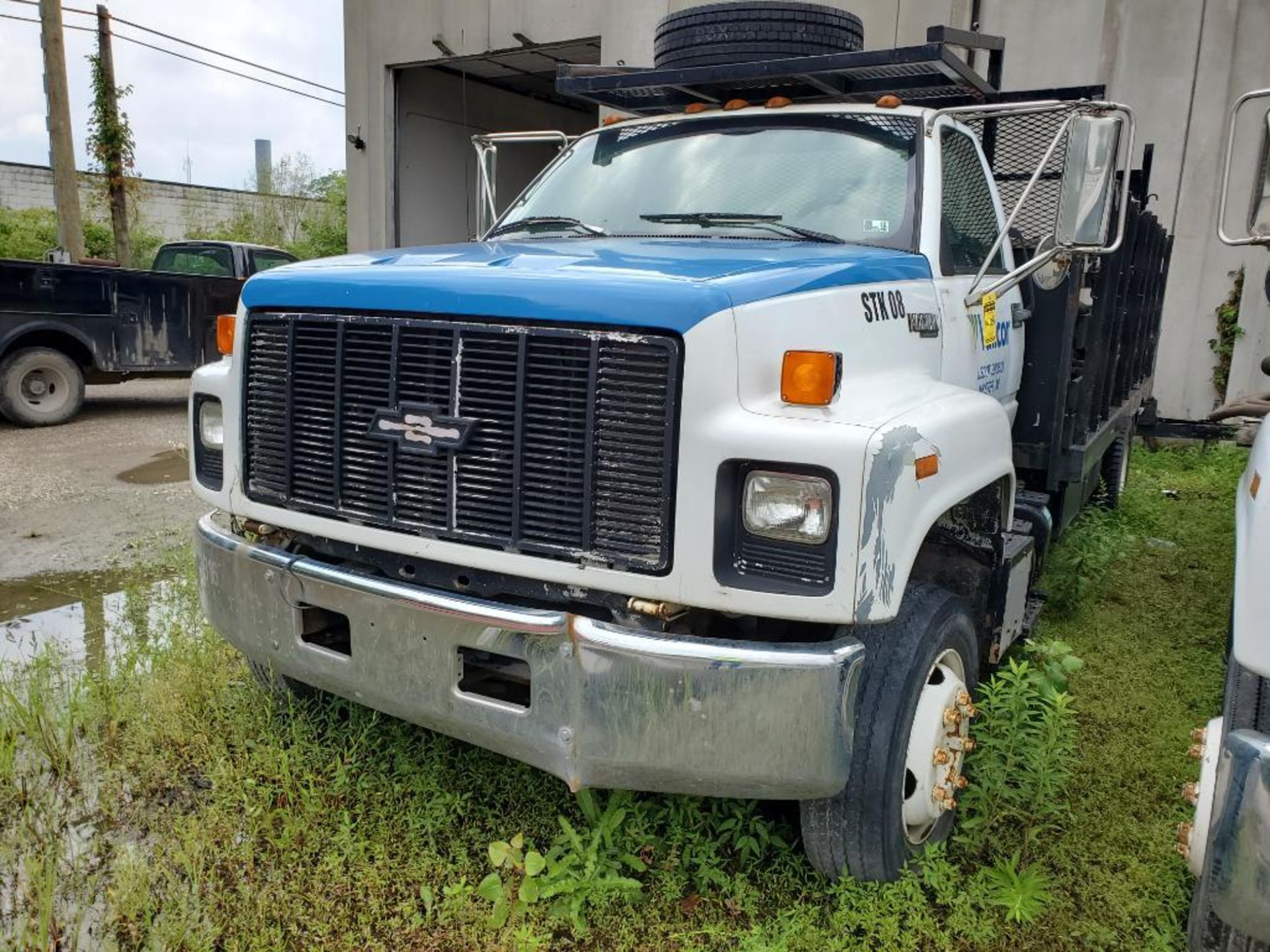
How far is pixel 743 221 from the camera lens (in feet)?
11.7

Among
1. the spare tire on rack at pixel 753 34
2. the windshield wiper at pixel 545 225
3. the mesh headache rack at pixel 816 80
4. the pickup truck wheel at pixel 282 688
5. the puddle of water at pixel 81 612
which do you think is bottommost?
the puddle of water at pixel 81 612

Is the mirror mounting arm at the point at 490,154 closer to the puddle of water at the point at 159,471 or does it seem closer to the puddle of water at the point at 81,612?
the puddle of water at the point at 81,612

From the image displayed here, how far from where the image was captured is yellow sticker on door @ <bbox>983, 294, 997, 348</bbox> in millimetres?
3721

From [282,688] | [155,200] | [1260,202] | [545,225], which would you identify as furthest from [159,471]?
[155,200]

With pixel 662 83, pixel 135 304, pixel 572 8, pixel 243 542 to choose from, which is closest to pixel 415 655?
pixel 243 542

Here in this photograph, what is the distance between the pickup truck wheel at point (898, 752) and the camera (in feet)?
8.74

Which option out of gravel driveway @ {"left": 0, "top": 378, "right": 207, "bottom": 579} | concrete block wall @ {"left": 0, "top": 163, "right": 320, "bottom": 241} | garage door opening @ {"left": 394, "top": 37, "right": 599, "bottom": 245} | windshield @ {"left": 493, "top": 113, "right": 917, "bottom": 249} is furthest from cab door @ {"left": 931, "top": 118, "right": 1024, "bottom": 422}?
concrete block wall @ {"left": 0, "top": 163, "right": 320, "bottom": 241}

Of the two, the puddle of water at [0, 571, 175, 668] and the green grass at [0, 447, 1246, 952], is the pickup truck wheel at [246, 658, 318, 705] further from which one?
the puddle of water at [0, 571, 175, 668]

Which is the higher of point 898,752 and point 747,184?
point 747,184

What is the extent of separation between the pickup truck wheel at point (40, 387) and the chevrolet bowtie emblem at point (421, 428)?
8.58 meters

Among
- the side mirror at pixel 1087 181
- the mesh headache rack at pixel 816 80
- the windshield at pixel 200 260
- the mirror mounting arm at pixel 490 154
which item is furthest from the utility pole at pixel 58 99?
the side mirror at pixel 1087 181

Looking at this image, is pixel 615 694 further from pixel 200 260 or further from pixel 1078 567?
pixel 200 260

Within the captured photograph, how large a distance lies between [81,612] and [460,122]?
42.4ft

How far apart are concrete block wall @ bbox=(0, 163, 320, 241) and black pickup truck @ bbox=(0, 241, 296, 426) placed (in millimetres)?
17195
